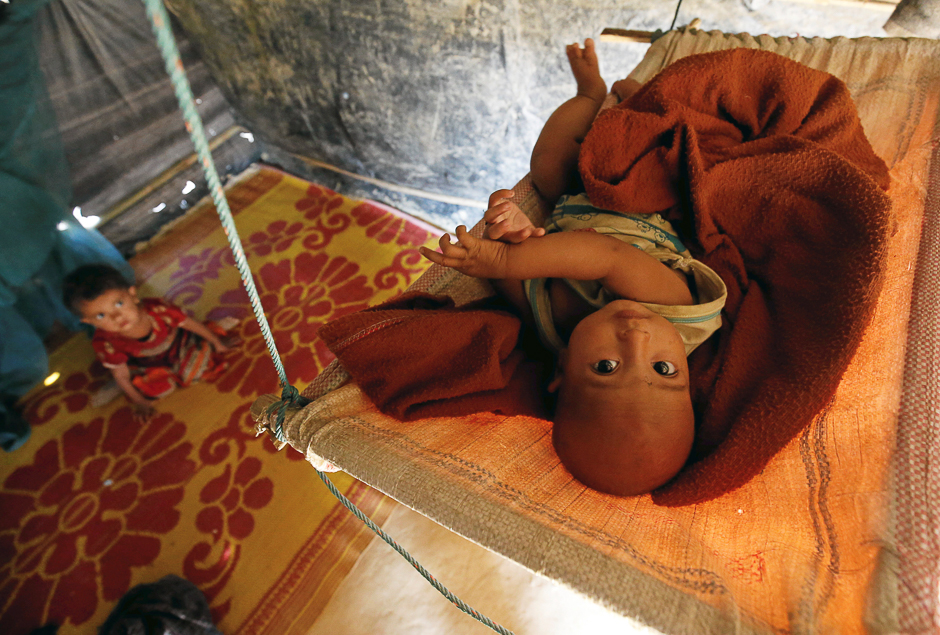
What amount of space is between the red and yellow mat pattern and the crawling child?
63 millimetres

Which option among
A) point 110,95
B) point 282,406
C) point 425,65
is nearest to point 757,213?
point 282,406

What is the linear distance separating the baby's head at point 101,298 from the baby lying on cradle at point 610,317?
3.82 feet

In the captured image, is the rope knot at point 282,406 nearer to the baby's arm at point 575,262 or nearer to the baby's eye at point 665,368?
the baby's arm at point 575,262

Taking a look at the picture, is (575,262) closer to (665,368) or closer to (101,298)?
(665,368)

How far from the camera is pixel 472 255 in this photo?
0.63m

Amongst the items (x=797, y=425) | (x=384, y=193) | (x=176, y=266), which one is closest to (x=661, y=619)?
(x=797, y=425)

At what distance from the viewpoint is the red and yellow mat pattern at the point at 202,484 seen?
1108 millimetres

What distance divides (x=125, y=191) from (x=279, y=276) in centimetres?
64

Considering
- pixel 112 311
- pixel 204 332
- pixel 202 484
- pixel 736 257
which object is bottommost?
pixel 202 484

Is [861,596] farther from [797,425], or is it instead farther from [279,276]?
[279,276]

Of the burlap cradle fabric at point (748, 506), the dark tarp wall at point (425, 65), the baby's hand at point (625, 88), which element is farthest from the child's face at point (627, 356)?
the dark tarp wall at point (425, 65)

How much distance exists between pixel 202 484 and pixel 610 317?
1.23 meters

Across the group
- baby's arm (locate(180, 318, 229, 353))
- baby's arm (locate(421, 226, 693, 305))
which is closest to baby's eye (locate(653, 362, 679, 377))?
baby's arm (locate(421, 226, 693, 305))

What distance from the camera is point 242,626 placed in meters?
1.06
